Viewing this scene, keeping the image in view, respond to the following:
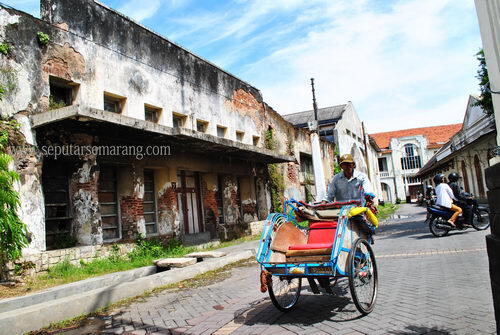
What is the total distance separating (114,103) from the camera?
38.5 ft

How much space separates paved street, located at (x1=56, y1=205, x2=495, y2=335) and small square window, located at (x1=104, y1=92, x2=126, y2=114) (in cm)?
648

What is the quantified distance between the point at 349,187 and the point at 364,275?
1374mm

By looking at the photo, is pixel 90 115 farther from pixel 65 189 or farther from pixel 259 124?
pixel 259 124

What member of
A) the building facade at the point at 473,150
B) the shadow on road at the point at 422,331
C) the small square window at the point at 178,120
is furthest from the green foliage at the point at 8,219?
the building facade at the point at 473,150

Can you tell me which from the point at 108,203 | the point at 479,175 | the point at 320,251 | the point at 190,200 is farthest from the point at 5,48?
the point at 479,175

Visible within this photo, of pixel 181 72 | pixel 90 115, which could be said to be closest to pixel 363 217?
pixel 90 115

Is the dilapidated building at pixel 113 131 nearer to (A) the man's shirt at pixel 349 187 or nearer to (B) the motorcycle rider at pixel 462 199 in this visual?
(A) the man's shirt at pixel 349 187

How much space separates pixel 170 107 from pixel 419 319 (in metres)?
10.9

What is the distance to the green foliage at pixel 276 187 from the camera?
749 inches

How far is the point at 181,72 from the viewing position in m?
14.1

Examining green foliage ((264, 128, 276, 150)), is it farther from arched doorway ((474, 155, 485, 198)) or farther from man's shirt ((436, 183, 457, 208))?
arched doorway ((474, 155, 485, 198))

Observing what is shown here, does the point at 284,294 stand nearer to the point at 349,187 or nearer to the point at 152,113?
the point at 349,187

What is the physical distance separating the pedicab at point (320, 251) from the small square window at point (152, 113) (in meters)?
8.89

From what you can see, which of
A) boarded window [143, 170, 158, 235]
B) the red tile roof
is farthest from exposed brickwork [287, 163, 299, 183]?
the red tile roof
